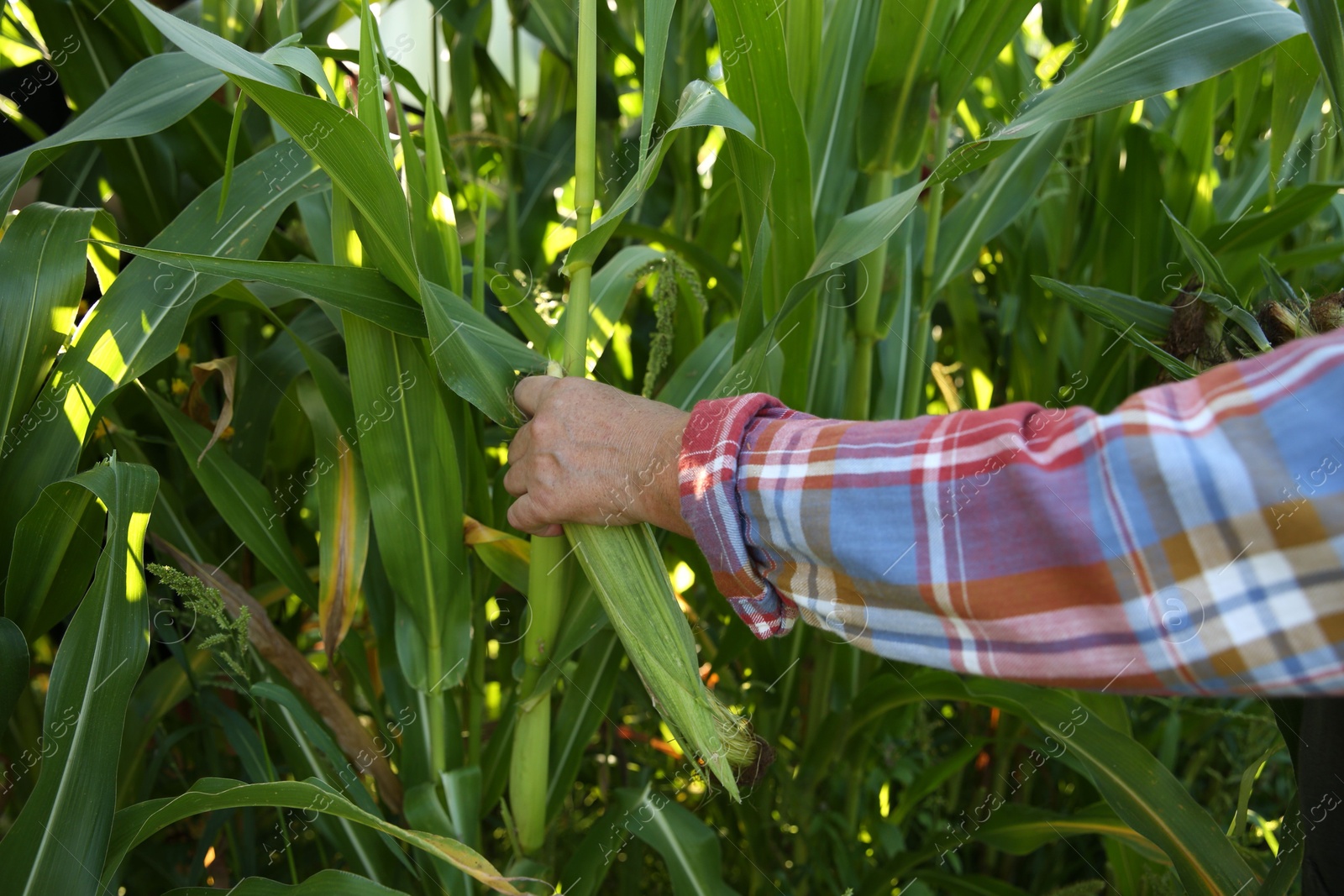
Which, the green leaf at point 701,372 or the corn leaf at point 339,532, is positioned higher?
the green leaf at point 701,372

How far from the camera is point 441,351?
53 cm

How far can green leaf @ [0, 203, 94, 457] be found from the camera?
2.00 feet

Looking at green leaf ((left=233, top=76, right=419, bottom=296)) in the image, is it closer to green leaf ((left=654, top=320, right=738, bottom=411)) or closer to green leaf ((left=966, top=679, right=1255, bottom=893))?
green leaf ((left=654, top=320, right=738, bottom=411))

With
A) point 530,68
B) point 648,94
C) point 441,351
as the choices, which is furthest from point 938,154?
point 530,68

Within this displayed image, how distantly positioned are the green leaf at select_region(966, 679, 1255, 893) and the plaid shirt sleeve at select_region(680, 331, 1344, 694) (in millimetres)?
333

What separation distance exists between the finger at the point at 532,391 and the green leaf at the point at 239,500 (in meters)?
0.26

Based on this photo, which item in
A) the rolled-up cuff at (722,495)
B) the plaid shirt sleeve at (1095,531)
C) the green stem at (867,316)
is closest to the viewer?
the plaid shirt sleeve at (1095,531)

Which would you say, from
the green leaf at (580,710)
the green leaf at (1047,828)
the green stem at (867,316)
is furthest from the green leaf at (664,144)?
the green leaf at (1047,828)

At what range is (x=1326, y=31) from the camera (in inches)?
20.9

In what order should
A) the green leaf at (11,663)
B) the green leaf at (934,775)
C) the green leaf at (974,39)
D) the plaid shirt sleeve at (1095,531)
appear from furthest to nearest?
1. the green leaf at (934,775)
2. the green leaf at (974,39)
3. the green leaf at (11,663)
4. the plaid shirt sleeve at (1095,531)

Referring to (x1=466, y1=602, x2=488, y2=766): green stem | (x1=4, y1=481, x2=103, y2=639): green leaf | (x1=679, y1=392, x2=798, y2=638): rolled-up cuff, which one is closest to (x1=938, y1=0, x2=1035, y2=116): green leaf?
(x1=679, y1=392, x2=798, y2=638): rolled-up cuff

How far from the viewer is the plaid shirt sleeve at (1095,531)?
1.16 feet

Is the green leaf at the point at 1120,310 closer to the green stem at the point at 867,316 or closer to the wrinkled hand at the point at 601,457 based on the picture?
the green stem at the point at 867,316

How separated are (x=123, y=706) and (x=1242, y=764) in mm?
1153
